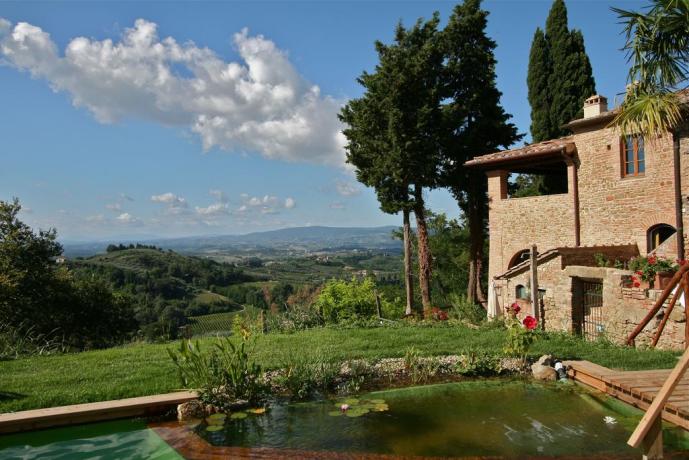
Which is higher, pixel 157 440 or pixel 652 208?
pixel 652 208

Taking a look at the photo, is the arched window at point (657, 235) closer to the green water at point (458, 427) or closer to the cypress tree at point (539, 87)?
the green water at point (458, 427)

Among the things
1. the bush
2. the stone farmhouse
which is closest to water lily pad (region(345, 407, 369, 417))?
the stone farmhouse

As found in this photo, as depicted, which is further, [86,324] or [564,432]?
[86,324]

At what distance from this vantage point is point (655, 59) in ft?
26.9

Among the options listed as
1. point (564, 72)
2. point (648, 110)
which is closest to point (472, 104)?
point (564, 72)

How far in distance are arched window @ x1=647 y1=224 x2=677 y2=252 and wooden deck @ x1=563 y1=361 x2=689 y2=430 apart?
310 inches

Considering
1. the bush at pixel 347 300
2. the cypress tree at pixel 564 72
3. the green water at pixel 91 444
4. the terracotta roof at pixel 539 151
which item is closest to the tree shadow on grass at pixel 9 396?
the green water at pixel 91 444

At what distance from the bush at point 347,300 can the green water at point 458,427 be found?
9.78 metres

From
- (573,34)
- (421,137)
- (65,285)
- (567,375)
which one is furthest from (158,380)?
(573,34)

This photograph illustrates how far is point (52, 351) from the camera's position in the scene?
10289mm

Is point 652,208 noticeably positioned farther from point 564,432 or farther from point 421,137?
point 564,432

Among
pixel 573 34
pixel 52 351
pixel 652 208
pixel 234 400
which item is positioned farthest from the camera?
pixel 573 34

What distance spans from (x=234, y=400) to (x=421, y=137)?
14733mm

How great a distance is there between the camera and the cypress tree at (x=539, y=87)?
22.2 m
